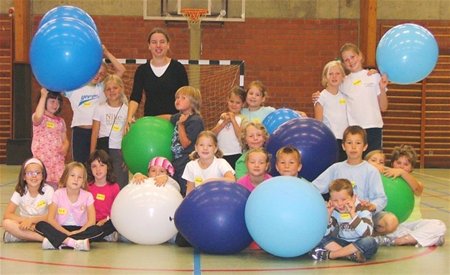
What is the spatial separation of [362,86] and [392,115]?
8.30 m

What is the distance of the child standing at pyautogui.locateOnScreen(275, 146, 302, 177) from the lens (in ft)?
18.7

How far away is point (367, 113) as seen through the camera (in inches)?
263

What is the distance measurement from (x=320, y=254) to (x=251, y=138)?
1.38 meters

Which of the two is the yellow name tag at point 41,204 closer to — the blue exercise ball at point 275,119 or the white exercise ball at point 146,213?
the white exercise ball at point 146,213

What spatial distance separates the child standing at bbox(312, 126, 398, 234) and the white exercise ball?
127cm

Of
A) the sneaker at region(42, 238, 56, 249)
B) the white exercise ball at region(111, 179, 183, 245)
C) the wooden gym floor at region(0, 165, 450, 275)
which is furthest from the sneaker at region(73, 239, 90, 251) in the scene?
the white exercise ball at region(111, 179, 183, 245)

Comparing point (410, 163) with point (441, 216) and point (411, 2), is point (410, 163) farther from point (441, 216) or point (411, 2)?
point (411, 2)

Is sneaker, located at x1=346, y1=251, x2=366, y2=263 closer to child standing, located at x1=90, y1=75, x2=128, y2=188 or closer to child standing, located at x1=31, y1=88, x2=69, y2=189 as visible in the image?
child standing, located at x1=90, y1=75, x2=128, y2=188

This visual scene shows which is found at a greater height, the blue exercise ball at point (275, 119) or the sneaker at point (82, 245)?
the blue exercise ball at point (275, 119)

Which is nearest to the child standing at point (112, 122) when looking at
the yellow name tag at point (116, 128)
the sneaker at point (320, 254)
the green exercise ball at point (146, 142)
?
the yellow name tag at point (116, 128)

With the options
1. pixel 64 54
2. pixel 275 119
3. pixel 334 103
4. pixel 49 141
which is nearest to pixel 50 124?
pixel 49 141

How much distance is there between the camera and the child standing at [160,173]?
19.3 feet

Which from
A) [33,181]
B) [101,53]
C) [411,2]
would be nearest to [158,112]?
[101,53]

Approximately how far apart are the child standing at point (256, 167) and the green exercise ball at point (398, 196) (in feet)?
3.34
